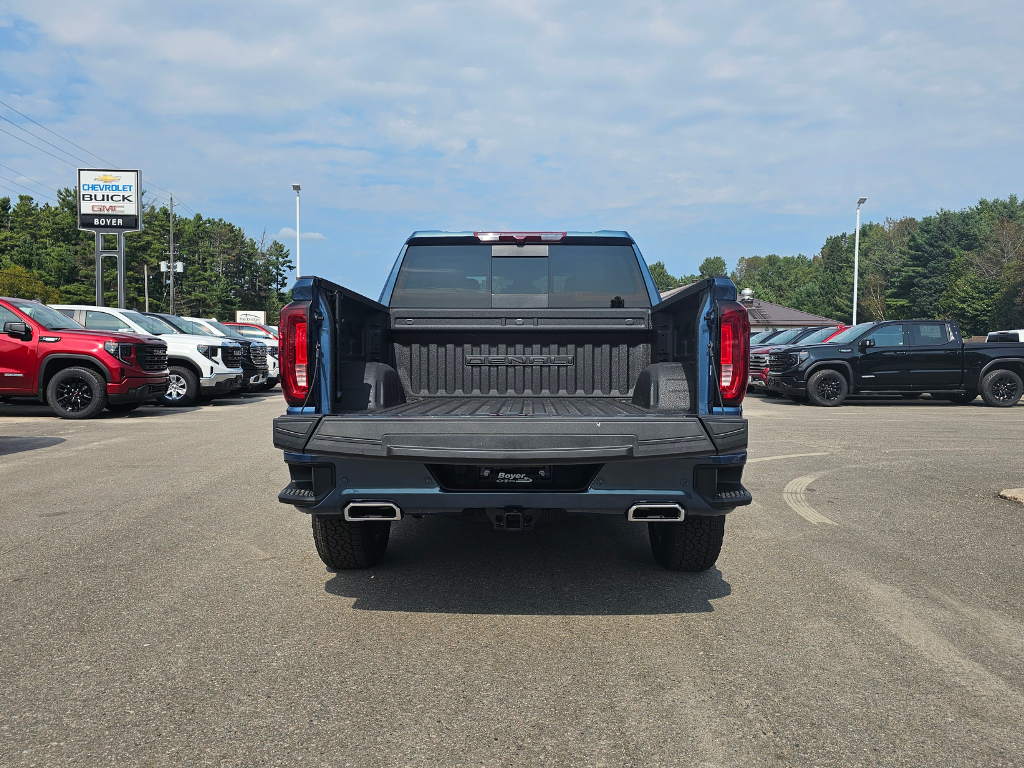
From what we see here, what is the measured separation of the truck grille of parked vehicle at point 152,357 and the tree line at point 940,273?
45432 mm

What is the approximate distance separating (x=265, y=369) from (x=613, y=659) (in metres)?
15.7

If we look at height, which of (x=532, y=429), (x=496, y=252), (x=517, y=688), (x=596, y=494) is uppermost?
(x=496, y=252)

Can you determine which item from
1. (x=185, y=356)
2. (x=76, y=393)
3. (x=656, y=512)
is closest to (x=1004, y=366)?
(x=656, y=512)

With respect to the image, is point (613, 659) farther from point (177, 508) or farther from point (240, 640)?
point (177, 508)

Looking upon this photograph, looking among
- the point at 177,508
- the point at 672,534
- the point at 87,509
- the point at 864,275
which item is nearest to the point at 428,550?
the point at 672,534

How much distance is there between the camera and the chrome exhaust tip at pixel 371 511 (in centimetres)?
363

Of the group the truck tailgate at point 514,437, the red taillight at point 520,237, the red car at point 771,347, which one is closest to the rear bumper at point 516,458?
the truck tailgate at point 514,437

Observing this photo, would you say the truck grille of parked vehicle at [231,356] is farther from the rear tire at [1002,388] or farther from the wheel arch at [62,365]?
the rear tire at [1002,388]

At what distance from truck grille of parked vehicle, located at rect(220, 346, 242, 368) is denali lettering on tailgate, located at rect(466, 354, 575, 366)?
11.5m

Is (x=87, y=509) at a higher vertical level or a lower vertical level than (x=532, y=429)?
lower

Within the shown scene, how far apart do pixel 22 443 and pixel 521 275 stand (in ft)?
25.3

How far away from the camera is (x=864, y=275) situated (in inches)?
4075

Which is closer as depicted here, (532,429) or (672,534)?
(532,429)

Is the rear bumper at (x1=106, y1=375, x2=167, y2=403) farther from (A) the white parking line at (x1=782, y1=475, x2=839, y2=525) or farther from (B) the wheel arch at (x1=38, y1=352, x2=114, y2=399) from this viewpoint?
(A) the white parking line at (x1=782, y1=475, x2=839, y2=525)
